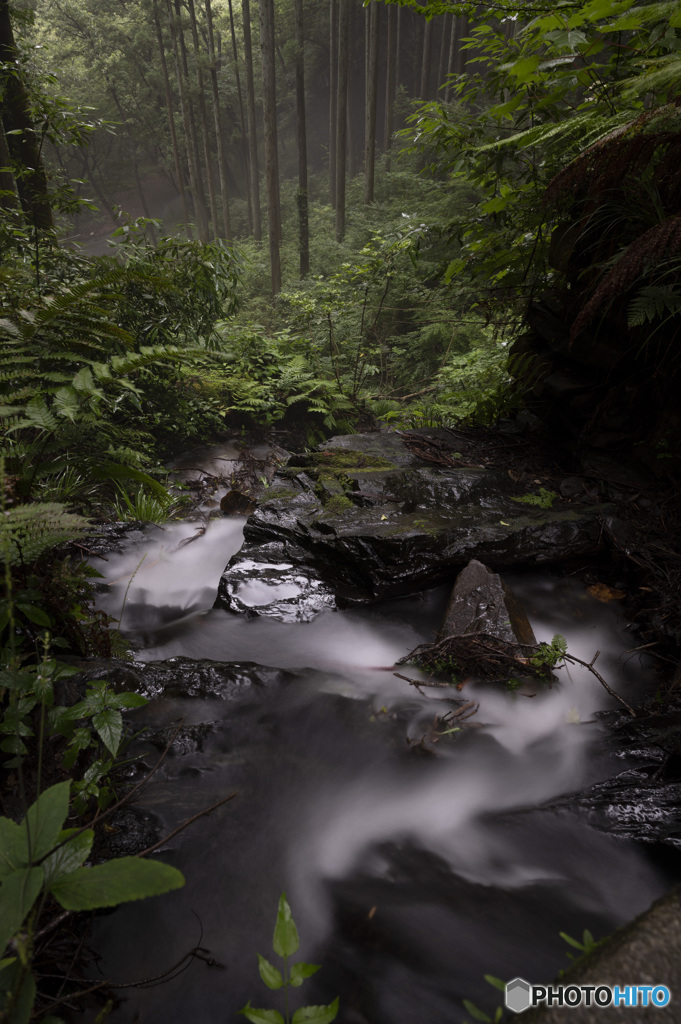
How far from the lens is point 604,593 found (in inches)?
128

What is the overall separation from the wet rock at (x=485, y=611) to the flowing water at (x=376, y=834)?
0.84 ft

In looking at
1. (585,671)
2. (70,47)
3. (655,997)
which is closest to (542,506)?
(585,671)

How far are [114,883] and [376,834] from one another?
1.36m

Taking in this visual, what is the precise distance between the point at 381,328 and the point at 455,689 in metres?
8.50

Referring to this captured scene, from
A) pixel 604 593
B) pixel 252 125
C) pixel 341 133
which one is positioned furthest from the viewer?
pixel 252 125

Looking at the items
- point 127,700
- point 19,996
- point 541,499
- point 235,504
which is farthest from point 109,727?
point 235,504

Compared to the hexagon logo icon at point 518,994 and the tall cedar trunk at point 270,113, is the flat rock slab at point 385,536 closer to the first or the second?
the hexagon logo icon at point 518,994

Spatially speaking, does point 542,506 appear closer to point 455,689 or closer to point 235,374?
point 455,689

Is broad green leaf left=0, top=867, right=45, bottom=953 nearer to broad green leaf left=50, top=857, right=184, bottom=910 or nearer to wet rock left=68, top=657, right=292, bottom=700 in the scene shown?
broad green leaf left=50, top=857, right=184, bottom=910

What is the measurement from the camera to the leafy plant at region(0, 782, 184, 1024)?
0.95 metres

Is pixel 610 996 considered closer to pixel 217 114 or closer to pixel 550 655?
pixel 550 655

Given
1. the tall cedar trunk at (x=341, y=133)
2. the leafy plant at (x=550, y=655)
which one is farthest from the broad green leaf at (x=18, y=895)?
the tall cedar trunk at (x=341, y=133)

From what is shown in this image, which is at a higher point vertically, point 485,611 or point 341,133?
point 341,133

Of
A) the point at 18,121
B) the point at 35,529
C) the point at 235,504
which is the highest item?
the point at 18,121
